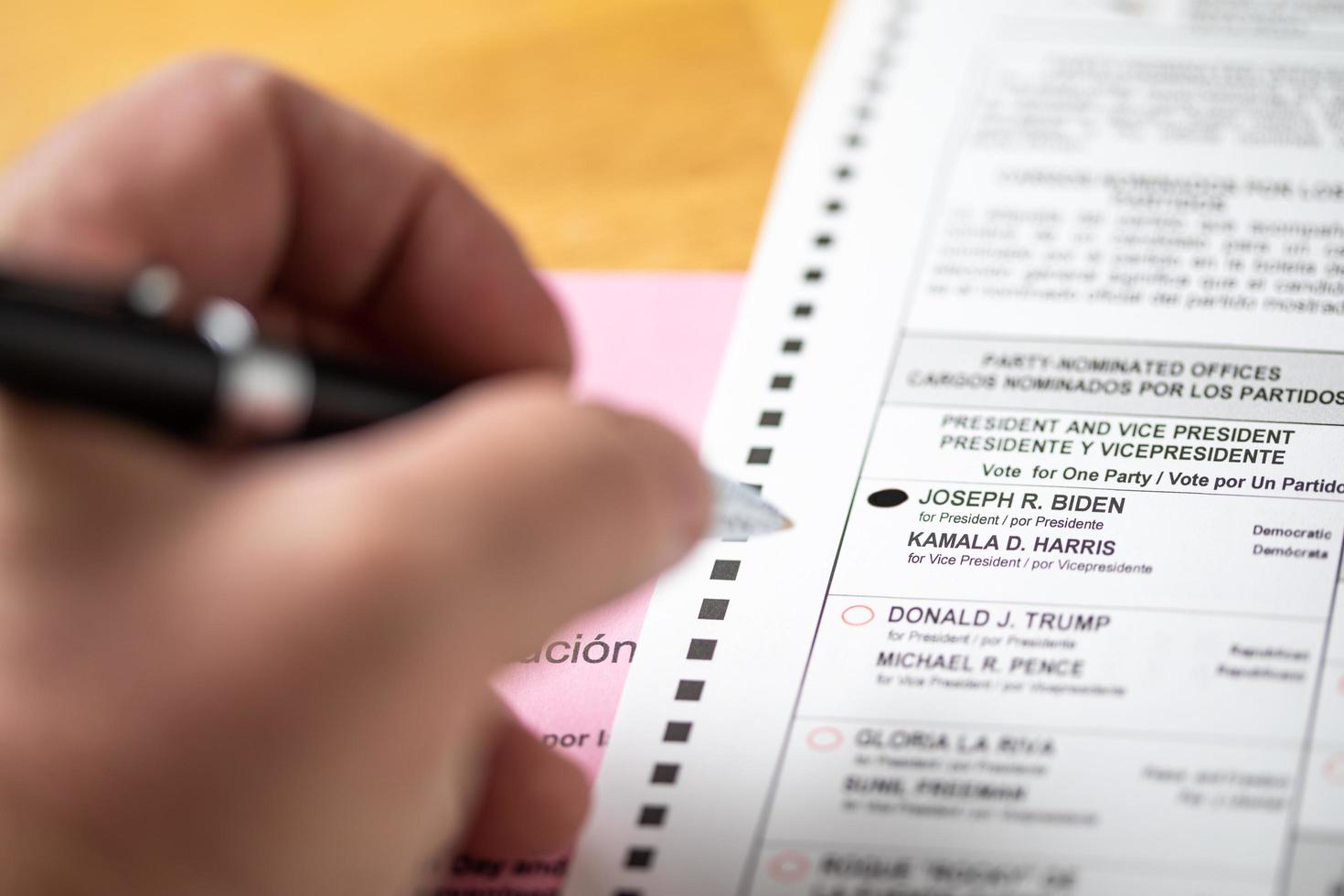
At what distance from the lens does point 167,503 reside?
0.26m

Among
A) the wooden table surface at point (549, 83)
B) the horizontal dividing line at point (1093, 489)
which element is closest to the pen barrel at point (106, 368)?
the horizontal dividing line at point (1093, 489)

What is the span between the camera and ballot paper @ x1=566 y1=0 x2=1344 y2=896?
384 mm

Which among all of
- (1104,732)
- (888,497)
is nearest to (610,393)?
(888,497)

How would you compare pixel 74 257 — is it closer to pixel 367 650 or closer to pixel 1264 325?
pixel 367 650

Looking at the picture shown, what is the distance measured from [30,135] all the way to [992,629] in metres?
0.61

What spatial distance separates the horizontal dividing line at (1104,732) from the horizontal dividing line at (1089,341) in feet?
0.54

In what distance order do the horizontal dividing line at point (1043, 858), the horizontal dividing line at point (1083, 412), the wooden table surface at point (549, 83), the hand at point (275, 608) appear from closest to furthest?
the hand at point (275, 608)
the horizontal dividing line at point (1043, 858)
the horizontal dividing line at point (1083, 412)
the wooden table surface at point (549, 83)

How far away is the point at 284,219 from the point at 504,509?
0.52 feet

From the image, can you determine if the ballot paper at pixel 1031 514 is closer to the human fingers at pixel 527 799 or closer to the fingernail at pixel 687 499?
the human fingers at pixel 527 799

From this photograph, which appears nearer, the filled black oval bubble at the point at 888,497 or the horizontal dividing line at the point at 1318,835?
the horizontal dividing line at the point at 1318,835

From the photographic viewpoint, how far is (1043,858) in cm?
37

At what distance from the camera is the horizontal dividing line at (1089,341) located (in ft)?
1.63

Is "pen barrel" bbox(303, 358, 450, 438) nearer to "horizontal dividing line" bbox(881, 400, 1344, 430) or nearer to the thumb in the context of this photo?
the thumb

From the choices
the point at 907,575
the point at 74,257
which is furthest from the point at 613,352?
the point at 74,257
